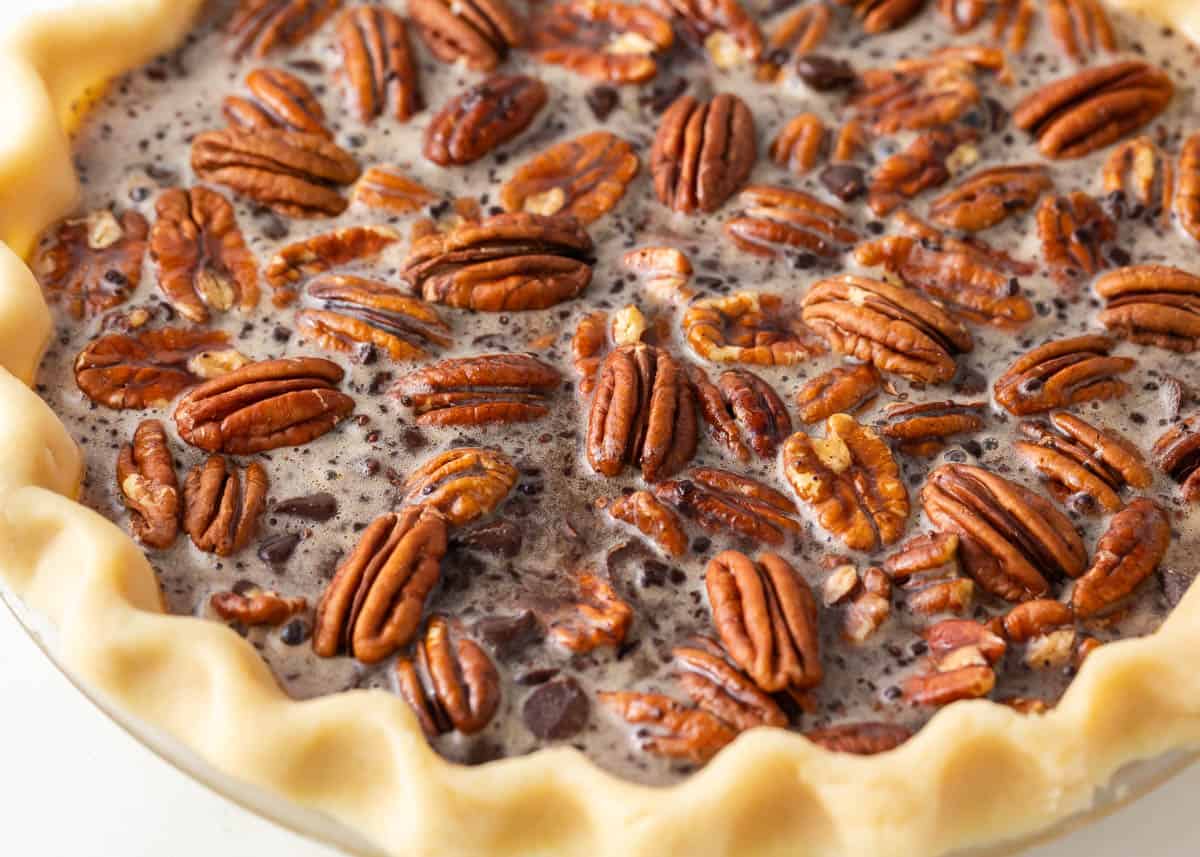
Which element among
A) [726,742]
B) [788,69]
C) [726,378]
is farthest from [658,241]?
[726,742]

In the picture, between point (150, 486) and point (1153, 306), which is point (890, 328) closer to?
point (1153, 306)

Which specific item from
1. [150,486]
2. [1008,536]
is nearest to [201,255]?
[150,486]

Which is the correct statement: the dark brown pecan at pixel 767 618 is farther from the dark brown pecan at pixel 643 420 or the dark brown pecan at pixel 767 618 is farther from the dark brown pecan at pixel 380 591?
the dark brown pecan at pixel 380 591

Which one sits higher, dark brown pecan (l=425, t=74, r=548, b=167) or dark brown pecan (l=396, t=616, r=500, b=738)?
dark brown pecan (l=425, t=74, r=548, b=167)

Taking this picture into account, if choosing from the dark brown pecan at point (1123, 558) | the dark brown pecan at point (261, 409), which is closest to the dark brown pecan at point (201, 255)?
the dark brown pecan at point (261, 409)

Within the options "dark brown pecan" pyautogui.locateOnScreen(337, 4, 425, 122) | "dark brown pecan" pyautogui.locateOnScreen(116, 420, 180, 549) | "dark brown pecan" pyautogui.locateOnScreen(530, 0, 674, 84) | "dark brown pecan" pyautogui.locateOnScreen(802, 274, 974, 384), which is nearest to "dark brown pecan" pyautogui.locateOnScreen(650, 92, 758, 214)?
"dark brown pecan" pyautogui.locateOnScreen(530, 0, 674, 84)

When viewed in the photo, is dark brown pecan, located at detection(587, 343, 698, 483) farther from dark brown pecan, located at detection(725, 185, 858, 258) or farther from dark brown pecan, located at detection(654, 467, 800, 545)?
dark brown pecan, located at detection(725, 185, 858, 258)

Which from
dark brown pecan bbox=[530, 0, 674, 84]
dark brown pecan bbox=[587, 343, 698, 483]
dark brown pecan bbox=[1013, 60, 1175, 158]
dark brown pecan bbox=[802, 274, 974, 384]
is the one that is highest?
dark brown pecan bbox=[1013, 60, 1175, 158]
